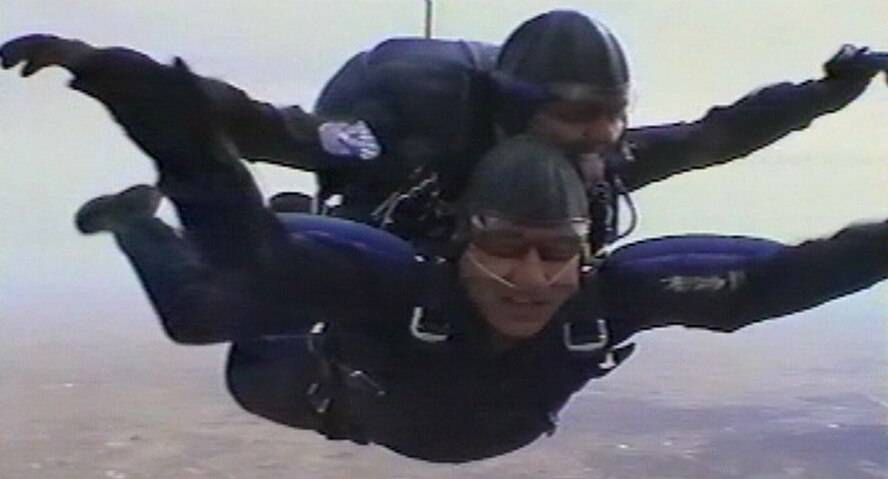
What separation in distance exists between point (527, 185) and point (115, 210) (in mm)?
417

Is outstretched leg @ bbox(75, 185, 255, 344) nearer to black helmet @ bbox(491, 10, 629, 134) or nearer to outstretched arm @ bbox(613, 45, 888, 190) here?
black helmet @ bbox(491, 10, 629, 134)

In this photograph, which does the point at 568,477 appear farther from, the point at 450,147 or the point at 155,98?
the point at 155,98

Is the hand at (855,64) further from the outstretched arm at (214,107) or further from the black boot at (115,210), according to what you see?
the black boot at (115,210)

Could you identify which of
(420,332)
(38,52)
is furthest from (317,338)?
(38,52)

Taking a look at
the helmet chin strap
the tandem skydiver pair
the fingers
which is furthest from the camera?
the helmet chin strap

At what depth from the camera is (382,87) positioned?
1.62m

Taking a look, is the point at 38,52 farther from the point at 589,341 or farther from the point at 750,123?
the point at 750,123

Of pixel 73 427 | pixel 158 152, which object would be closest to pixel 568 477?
pixel 73 427

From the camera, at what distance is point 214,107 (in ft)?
4.88

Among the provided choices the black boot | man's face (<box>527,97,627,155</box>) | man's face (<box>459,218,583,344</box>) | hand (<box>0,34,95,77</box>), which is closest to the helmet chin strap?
man's face (<box>459,218,583,344</box>)

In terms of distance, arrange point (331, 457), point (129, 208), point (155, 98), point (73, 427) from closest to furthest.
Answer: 1. point (155, 98)
2. point (129, 208)
3. point (331, 457)
4. point (73, 427)

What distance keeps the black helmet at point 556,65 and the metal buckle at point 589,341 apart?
241 millimetres

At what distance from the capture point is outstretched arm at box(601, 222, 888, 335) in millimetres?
1735

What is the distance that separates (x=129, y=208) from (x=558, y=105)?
426 millimetres
